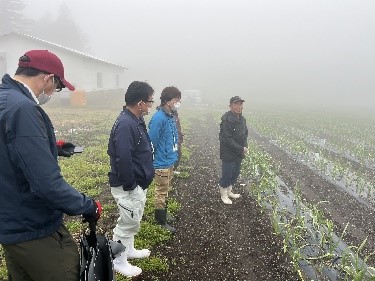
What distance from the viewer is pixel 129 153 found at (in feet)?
14.2

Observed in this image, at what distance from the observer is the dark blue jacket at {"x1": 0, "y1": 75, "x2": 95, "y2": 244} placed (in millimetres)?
2367

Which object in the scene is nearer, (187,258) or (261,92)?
(187,258)

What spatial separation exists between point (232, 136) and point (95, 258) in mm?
5213

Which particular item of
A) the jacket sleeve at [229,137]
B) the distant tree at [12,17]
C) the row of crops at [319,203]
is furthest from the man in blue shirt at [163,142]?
the distant tree at [12,17]

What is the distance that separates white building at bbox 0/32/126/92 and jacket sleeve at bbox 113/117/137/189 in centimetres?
2724

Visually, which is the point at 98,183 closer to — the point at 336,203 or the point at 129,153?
the point at 129,153

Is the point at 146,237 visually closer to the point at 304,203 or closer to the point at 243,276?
the point at 243,276

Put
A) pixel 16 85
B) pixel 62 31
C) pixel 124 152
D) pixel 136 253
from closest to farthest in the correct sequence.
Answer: pixel 16 85
pixel 124 152
pixel 136 253
pixel 62 31

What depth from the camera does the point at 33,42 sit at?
29.4 m

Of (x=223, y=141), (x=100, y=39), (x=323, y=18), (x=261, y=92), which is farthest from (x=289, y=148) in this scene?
(x=323, y=18)

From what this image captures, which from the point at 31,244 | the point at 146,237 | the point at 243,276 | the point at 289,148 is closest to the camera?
the point at 31,244

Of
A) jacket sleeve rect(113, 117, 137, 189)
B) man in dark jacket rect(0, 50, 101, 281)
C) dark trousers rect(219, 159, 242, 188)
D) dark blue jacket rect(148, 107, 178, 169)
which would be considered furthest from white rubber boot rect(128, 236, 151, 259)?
dark trousers rect(219, 159, 242, 188)

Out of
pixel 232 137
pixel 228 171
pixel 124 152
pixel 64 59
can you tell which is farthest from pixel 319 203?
pixel 64 59

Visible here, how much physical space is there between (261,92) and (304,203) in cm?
6896
